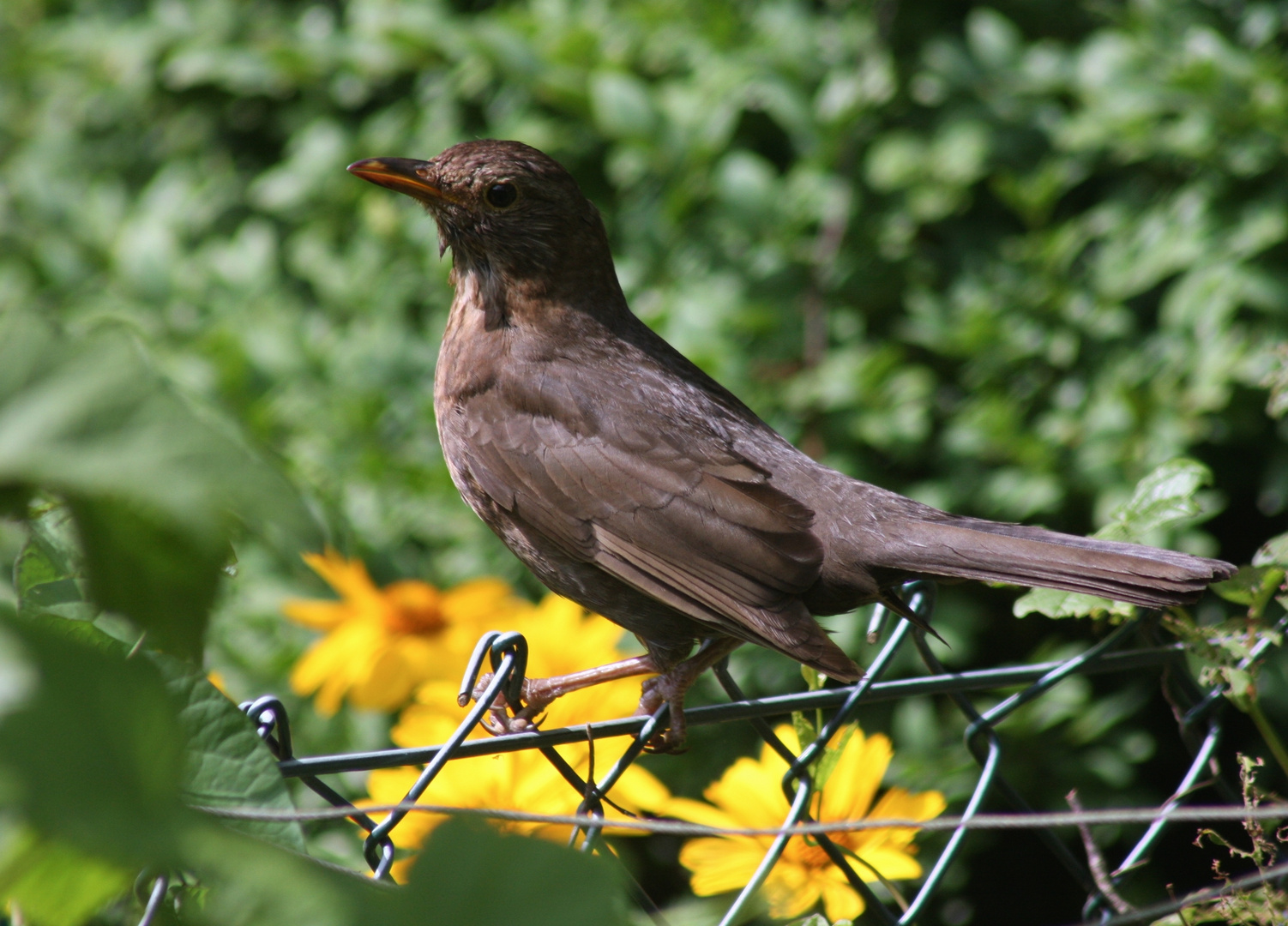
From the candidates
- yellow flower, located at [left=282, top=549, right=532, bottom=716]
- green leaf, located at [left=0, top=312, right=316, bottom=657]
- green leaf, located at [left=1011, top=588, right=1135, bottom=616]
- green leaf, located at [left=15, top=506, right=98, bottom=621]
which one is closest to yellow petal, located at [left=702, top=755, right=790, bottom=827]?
green leaf, located at [left=1011, top=588, right=1135, bottom=616]

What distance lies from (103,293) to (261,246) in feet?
1.78

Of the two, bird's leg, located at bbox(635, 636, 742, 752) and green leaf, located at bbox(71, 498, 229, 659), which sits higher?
bird's leg, located at bbox(635, 636, 742, 752)

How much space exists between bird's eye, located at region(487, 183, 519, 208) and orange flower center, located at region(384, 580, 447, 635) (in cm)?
90

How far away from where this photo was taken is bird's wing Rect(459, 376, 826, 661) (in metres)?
2.21

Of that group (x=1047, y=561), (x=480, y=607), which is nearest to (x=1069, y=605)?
(x=1047, y=561)

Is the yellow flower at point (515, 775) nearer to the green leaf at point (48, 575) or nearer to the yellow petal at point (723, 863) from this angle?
the yellow petal at point (723, 863)

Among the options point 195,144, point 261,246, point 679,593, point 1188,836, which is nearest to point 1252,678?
point 679,593

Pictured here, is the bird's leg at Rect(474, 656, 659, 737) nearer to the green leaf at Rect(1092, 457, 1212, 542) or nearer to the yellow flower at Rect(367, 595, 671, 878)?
the yellow flower at Rect(367, 595, 671, 878)

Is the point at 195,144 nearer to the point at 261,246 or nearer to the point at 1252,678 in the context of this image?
the point at 261,246

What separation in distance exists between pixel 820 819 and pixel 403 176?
170cm

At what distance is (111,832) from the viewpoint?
0.39 meters

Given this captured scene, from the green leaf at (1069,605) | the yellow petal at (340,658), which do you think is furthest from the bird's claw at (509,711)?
the green leaf at (1069,605)

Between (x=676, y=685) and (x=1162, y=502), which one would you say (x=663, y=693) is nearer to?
(x=676, y=685)

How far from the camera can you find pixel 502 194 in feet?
9.14
